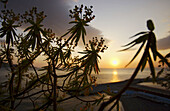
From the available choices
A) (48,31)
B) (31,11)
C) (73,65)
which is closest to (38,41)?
(48,31)

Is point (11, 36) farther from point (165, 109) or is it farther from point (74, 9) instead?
point (165, 109)

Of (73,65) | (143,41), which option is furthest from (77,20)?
(143,41)

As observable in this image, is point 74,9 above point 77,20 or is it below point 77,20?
above

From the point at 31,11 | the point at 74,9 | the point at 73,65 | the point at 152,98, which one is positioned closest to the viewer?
the point at 74,9

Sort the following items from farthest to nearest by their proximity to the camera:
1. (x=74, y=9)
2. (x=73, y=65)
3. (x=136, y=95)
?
(x=136, y=95)
(x=73, y=65)
(x=74, y=9)

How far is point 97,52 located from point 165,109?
7.24 meters

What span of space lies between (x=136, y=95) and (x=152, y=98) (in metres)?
1.25

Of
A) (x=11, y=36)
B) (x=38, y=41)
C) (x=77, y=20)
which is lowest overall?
(x=38, y=41)

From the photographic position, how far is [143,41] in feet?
1.79

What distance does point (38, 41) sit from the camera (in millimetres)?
1459

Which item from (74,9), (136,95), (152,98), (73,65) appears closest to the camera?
(74,9)

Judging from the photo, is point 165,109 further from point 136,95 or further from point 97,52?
point 97,52

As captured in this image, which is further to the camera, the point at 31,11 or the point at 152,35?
the point at 31,11

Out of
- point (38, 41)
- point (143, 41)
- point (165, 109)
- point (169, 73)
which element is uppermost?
point (38, 41)
